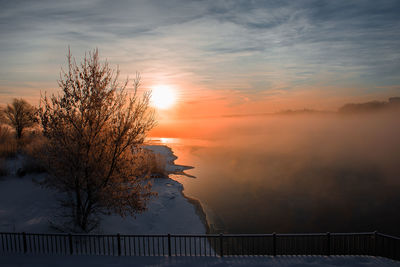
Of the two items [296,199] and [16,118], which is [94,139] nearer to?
[296,199]

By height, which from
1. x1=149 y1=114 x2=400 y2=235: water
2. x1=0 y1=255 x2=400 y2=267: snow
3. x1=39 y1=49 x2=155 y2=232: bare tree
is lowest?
x1=149 y1=114 x2=400 y2=235: water

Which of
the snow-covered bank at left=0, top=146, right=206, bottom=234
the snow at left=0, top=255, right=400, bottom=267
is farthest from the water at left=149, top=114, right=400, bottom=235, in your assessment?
the snow at left=0, top=255, right=400, bottom=267

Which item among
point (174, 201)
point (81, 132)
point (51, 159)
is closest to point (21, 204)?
point (51, 159)

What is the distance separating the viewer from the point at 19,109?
53406mm

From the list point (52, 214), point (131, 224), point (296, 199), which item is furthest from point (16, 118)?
point (296, 199)

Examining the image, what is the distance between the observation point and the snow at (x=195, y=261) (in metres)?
11.5

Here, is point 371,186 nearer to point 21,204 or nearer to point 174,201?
A: point 174,201

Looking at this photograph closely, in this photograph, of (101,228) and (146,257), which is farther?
(101,228)

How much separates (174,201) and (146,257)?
1480 cm

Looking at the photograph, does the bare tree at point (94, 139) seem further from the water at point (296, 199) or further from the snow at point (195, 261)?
the water at point (296, 199)

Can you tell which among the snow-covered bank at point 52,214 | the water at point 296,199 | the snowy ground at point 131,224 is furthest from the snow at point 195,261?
the water at point 296,199

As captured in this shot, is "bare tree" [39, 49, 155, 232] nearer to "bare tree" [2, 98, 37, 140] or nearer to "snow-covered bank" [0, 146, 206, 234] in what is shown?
"snow-covered bank" [0, 146, 206, 234]

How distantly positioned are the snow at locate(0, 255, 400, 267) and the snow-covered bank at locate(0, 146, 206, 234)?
168 inches

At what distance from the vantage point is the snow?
11.5 m
